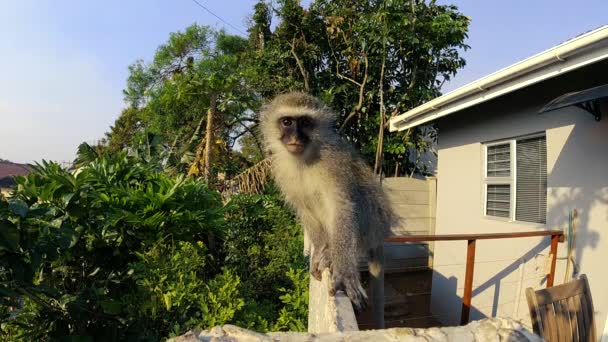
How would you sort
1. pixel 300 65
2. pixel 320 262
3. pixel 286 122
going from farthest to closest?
pixel 300 65 < pixel 286 122 < pixel 320 262

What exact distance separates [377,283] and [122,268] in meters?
2.24

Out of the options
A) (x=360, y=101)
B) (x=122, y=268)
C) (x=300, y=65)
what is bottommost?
(x=122, y=268)

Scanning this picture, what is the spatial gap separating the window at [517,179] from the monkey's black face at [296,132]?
3.54 m

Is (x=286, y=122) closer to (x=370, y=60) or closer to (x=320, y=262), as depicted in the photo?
(x=320, y=262)

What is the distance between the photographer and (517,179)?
19.0 feet

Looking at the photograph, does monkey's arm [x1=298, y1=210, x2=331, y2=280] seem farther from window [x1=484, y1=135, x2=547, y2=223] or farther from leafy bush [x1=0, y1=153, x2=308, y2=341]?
window [x1=484, y1=135, x2=547, y2=223]

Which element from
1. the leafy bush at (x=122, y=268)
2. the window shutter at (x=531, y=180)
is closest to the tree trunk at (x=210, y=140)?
the leafy bush at (x=122, y=268)

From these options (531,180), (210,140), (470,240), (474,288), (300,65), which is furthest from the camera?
(300,65)

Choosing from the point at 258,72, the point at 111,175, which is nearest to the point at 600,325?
the point at 111,175

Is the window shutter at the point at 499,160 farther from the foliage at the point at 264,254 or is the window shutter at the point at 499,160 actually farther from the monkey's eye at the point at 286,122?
the monkey's eye at the point at 286,122

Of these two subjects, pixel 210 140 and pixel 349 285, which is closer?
pixel 349 285

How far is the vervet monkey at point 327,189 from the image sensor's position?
3.05m

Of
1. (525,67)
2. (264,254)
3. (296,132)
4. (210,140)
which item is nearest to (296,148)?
(296,132)

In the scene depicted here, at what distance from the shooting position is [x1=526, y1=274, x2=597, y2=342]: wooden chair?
261cm
